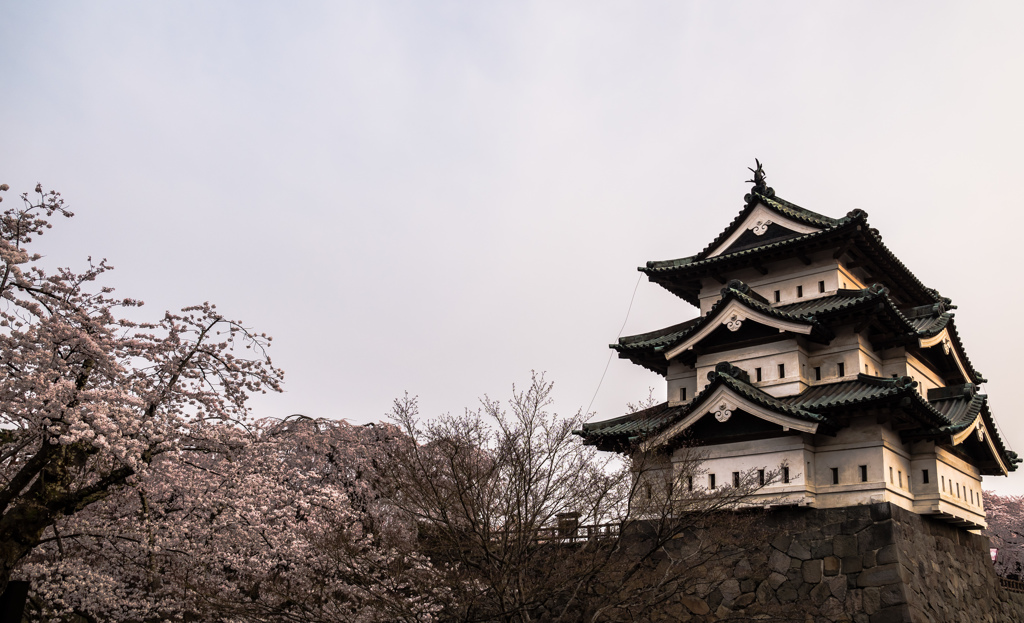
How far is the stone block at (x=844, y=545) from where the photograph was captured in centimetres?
1748

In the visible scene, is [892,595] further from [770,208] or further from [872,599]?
[770,208]

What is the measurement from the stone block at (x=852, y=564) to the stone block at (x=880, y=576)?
0.47 feet

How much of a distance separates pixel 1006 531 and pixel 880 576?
36210 mm

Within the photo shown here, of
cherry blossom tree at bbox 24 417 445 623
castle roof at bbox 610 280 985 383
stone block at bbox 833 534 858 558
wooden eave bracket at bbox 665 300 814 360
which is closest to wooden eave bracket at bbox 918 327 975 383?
castle roof at bbox 610 280 985 383

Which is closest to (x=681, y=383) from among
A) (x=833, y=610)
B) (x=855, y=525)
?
(x=855, y=525)

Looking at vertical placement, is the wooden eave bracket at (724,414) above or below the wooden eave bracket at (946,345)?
below

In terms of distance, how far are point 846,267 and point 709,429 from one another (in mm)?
6976

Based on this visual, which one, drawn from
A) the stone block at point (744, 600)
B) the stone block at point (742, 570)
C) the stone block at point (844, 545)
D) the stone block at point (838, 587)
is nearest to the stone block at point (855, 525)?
the stone block at point (844, 545)

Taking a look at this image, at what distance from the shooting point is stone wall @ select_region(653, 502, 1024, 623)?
16859 millimetres

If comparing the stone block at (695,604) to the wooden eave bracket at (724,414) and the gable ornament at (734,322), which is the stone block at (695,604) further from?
the gable ornament at (734,322)

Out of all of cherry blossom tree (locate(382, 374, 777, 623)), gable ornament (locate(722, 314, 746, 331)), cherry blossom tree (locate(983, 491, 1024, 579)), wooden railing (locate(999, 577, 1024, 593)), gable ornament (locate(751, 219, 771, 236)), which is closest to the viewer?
cherry blossom tree (locate(382, 374, 777, 623))

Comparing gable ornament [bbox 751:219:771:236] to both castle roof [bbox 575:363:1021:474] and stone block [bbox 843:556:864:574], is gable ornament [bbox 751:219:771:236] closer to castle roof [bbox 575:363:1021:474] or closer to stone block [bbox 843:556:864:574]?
castle roof [bbox 575:363:1021:474]

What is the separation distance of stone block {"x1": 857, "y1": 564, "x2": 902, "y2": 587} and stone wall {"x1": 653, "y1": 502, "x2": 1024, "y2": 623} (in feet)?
0.07

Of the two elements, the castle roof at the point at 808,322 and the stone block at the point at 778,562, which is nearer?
the stone block at the point at 778,562
